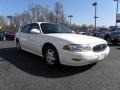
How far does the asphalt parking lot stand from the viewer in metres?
4.18

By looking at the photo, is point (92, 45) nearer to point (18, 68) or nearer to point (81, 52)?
point (81, 52)

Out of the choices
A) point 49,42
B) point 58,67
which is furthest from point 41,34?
point 58,67

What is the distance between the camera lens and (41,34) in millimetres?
6324

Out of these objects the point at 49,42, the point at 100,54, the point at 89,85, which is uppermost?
the point at 49,42

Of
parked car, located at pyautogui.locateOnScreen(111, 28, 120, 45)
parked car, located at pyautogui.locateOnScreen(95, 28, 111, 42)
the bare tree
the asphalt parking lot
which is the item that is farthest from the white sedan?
the bare tree

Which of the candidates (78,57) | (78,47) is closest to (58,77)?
(78,57)

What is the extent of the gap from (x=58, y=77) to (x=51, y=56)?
105cm

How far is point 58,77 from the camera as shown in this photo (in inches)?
191

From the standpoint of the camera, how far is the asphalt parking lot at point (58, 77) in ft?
13.7

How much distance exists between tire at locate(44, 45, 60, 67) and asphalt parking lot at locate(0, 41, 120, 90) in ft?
0.58

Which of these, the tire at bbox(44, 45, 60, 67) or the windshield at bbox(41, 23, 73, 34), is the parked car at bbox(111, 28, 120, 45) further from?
the tire at bbox(44, 45, 60, 67)

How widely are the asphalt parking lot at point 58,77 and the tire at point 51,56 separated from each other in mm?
178

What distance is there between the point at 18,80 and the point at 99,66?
2785 millimetres

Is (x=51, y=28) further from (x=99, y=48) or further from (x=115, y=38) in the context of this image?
(x=115, y=38)
